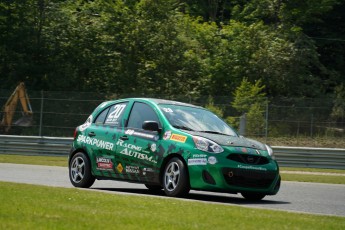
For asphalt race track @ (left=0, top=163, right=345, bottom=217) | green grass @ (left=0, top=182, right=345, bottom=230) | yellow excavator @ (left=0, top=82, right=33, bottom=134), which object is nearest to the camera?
green grass @ (left=0, top=182, right=345, bottom=230)

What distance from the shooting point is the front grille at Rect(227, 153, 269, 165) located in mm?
12242

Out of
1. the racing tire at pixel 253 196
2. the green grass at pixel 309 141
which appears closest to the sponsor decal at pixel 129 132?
the racing tire at pixel 253 196

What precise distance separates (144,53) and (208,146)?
30861 mm

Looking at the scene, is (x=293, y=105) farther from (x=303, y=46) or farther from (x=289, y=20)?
(x=289, y=20)

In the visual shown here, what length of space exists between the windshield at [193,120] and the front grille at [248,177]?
110cm

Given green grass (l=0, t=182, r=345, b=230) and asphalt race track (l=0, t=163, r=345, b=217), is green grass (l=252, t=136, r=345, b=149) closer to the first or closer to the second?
asphalt race track (l=0, t=163, r=345, b=217)

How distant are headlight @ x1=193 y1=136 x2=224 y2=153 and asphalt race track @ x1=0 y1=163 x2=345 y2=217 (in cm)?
80

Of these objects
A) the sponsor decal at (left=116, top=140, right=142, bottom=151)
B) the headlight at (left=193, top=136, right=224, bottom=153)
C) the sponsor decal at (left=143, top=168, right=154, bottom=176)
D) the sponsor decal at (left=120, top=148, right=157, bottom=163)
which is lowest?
the sponsor decal at (left=143, top=168, right=154, bottom=176)

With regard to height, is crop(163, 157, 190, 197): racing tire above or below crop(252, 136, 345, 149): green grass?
above

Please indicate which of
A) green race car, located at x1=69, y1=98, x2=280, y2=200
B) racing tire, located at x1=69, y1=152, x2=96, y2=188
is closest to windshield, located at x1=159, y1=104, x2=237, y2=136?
green race car, located at x1=69, y1=98, x2=280, y2=200

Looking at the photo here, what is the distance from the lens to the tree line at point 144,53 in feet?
135

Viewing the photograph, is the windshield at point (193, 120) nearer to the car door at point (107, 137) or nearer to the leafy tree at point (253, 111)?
the car door at point (107, 137)

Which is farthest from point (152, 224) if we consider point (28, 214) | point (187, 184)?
point (187, 184)

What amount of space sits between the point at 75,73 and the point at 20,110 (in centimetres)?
1181
